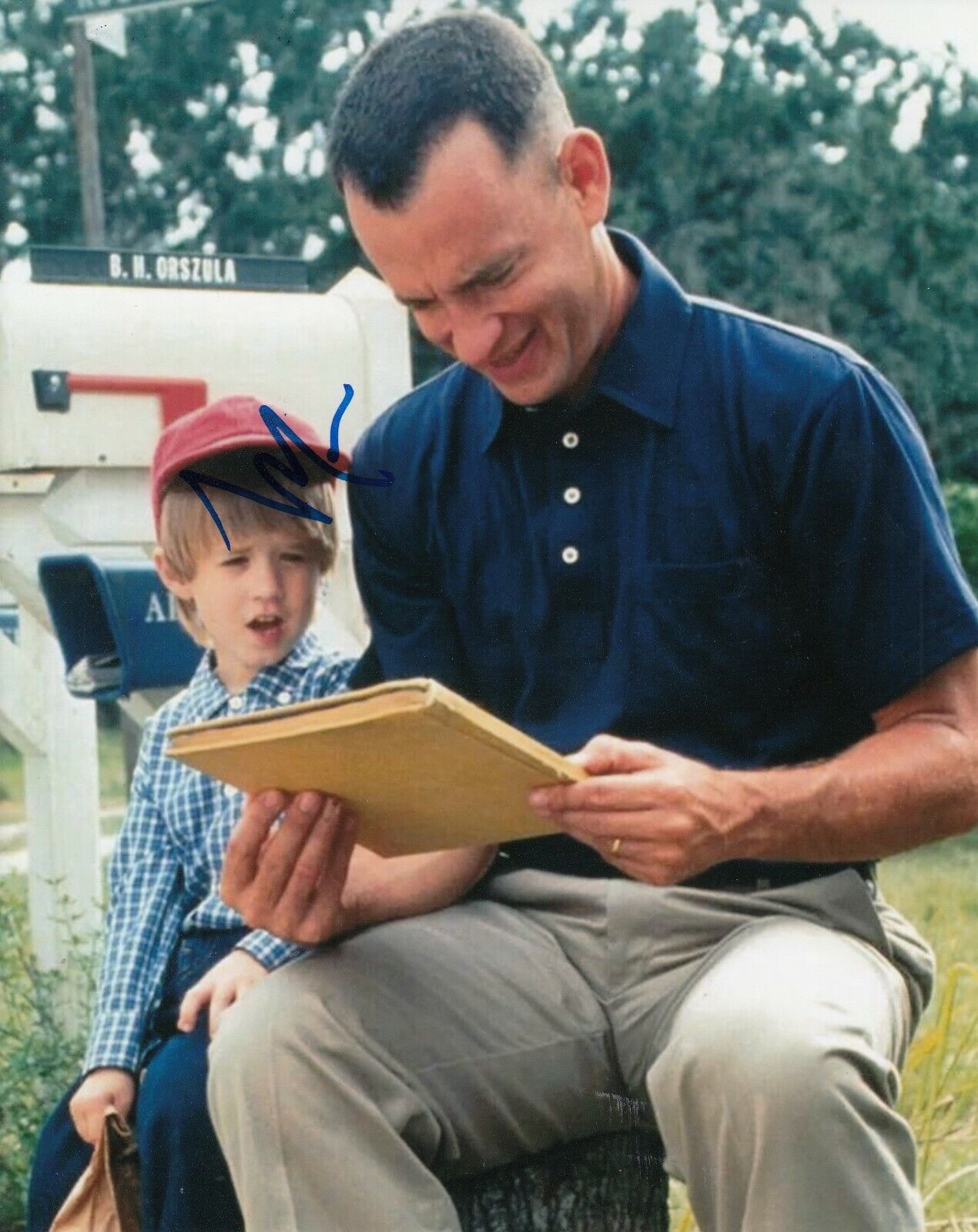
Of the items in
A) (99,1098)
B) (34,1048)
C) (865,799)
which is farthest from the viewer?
(34,1048)

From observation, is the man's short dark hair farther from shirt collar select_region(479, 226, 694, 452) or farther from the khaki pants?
the khaki pants

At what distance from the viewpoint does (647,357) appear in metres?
2.55

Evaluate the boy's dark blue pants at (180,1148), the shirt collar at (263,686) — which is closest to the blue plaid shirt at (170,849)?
the shirt collar at (263,686)

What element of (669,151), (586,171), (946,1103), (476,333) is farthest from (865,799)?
(669,151)

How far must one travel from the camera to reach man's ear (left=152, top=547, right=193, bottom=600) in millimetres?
3045

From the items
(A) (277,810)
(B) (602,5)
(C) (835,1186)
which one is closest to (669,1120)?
(C) (835,1186)

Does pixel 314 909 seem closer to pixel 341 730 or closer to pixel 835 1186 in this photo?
pixel 341 730

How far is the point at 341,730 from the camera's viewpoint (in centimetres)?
194

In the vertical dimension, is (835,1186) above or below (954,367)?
above

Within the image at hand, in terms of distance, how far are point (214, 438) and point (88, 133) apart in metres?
9.02

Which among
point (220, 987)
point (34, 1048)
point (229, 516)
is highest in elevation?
point (229, 516)

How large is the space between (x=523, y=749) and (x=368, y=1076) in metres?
0.59

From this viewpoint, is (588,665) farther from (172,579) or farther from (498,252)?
(172,579)

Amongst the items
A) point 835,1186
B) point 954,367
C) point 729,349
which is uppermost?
point 729,349
